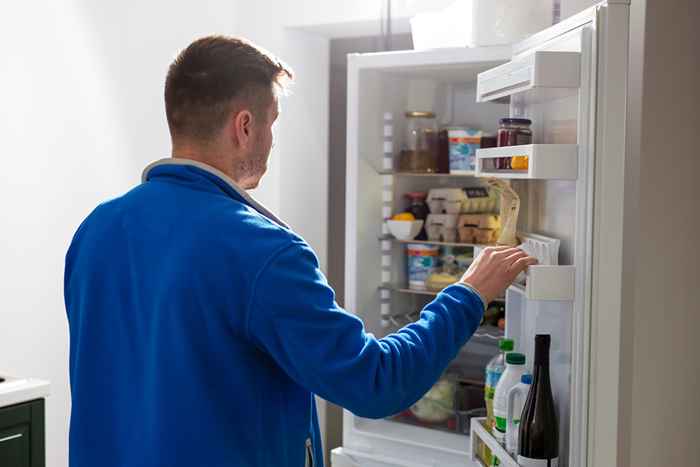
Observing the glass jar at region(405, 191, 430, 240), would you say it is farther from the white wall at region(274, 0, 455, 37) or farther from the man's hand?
the man's hand

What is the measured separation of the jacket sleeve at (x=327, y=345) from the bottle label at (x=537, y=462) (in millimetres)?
438

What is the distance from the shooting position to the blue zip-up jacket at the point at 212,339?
119cm

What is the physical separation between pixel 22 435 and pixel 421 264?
3.96ft

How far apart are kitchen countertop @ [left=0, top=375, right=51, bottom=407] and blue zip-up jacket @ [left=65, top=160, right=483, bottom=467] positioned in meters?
0.98

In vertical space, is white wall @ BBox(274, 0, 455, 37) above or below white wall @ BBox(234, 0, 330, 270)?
above

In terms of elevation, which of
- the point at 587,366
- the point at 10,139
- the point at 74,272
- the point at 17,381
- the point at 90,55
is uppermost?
the point at 90,55

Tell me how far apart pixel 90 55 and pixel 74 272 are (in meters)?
1.70

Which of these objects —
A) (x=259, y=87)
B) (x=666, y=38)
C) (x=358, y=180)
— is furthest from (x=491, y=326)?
(x=259, y=87)

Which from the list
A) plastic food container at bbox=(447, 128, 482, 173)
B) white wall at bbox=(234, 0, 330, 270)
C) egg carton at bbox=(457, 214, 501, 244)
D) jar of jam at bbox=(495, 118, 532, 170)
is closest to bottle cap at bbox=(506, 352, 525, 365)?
jar of jam at bbox=(495, 118, 532, 170)

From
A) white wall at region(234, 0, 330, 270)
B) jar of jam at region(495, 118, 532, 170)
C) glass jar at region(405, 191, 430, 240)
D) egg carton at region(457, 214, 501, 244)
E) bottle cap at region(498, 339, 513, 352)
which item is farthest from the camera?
white wall at region(234, 0, 330, 270)

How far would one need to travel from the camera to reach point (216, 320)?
1208 mm

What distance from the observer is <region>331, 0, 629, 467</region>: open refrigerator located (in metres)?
1.46

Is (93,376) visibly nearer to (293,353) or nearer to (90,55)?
(293,353)

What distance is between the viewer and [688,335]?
164 cm
